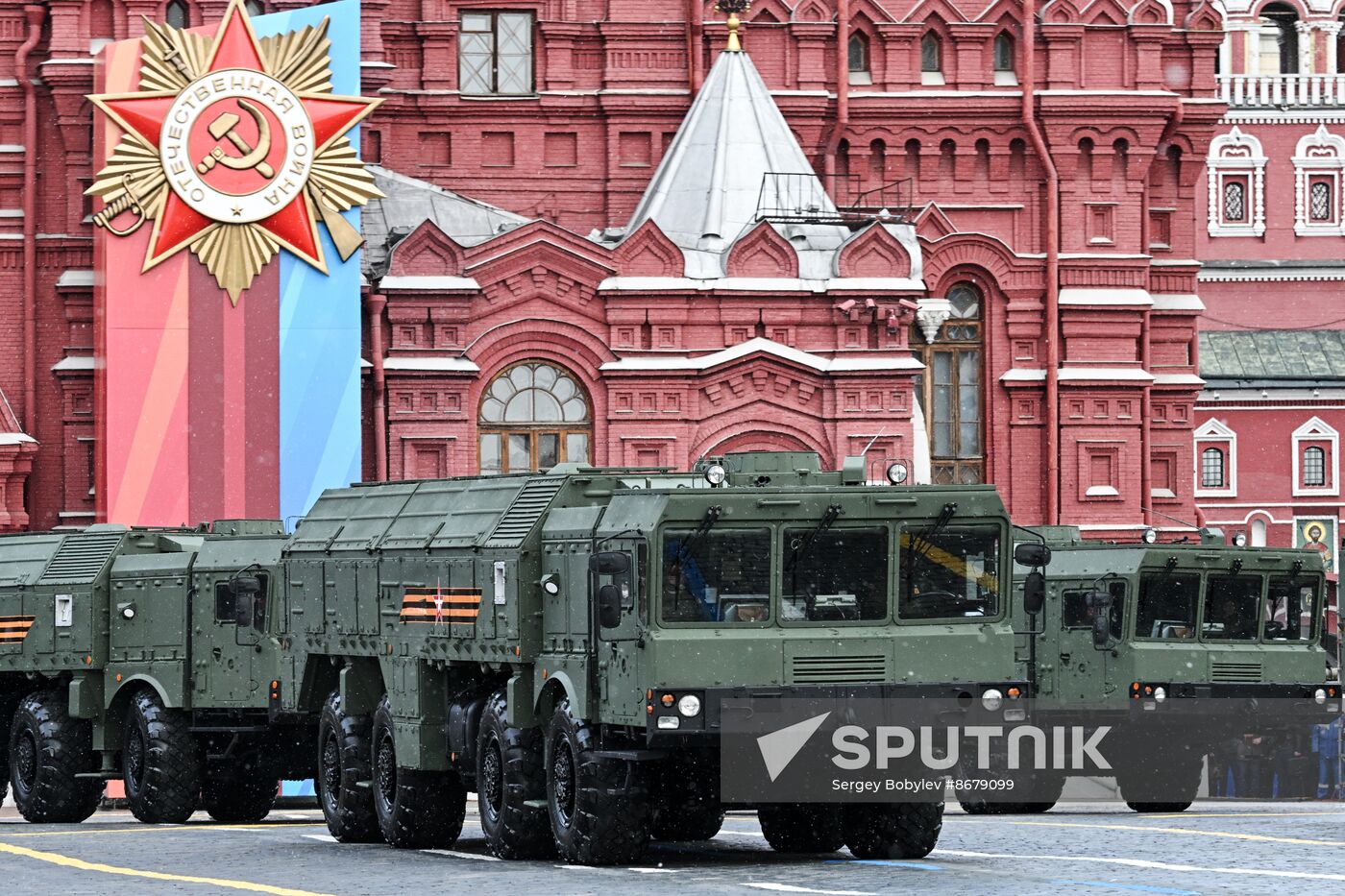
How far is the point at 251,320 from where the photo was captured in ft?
122

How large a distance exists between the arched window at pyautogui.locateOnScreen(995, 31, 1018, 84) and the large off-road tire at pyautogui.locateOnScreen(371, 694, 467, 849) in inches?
889

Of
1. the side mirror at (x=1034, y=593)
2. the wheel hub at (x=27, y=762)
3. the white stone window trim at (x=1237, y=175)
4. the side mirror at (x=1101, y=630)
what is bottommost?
the wheel hub at (x=27, y=762)

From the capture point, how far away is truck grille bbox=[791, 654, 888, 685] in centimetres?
1770

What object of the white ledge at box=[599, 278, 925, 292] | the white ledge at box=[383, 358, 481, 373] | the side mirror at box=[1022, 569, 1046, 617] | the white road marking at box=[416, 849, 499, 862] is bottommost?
the white road marking at box=[416, 849, 499, 862]

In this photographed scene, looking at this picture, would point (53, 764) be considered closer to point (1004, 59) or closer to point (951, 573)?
point (951, 573)

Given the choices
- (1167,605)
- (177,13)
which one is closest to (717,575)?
(1167,605)

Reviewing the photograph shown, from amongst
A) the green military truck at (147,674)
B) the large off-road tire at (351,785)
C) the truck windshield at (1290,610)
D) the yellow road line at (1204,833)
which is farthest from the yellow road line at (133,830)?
the truck windshield at (1290,610)

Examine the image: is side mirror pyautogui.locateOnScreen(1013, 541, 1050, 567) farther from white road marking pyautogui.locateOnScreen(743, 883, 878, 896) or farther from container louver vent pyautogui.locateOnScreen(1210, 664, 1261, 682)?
container louver vent pyautogui.locateOnScreen(1210, 664, 1261, 682)

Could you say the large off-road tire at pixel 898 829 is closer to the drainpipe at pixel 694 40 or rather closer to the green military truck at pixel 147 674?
the green military truck at pixel 147 674

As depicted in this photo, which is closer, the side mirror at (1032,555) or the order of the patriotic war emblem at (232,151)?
the side mirror at (1032,555)

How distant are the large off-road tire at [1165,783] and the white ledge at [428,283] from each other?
14.4 metres

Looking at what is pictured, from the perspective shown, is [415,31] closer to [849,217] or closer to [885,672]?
[849,217]

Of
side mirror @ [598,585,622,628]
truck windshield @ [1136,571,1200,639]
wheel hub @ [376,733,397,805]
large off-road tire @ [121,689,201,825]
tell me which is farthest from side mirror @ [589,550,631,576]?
truck windshield @ [1136,571,1200,639]

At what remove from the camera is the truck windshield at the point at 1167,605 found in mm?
26609
